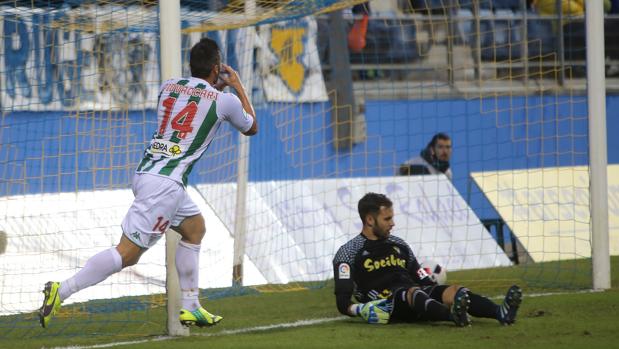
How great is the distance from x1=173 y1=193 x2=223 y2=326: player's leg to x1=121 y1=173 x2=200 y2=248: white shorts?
0.19 metres

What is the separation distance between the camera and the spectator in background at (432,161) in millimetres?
13016

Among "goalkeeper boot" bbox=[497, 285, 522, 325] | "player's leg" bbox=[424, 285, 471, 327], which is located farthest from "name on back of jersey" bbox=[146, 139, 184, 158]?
"goalkeeper boot" bbox=[497, 285, 522, 325]

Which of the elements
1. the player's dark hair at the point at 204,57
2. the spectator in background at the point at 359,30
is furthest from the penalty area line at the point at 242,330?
the spectator in background at the point at 359,30

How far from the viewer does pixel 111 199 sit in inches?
413

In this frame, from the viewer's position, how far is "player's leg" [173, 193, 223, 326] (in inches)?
269

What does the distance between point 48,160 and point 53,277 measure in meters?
1.63

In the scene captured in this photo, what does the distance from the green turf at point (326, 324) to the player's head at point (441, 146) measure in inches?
94.4

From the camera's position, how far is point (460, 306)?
6.74 m

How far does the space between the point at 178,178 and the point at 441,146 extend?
22.4ft

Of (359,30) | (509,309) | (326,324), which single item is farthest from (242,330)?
(359,30)

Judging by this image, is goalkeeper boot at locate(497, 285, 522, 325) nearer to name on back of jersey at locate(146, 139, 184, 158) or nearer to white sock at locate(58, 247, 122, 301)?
name on back of jersey at locate(146, 139, 184, 158)

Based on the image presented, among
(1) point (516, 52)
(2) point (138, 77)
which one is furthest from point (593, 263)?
(1) point (516, 52)

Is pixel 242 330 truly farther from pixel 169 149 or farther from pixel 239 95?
pixel 239 95

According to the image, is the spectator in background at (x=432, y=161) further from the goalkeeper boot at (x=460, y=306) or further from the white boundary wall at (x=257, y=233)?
the goalkeeper boot at (x=460, y=306)
